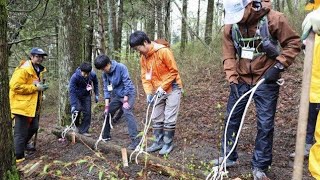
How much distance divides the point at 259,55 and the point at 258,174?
1.38 meters

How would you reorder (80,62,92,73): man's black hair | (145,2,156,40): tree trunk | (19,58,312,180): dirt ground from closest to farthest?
(19,58,312,180): dirt ground, (80,62,92,73): man's black hair, (145,2,156,40): tree trunk

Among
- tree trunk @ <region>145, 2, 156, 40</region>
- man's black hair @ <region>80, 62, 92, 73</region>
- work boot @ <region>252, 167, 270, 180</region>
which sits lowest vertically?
work boot @ <region>252, 167, 270, 180</region>

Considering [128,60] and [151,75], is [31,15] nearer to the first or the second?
[128,60]

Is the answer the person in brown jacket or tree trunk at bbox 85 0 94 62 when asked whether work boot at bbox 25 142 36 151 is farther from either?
tree trunk at bbox 85 0 94 62

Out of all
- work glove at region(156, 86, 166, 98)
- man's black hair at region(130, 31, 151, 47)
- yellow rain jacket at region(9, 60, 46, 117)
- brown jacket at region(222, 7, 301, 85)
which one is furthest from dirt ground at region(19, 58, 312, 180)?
man's black hair at region(130, 31, 151, 47)

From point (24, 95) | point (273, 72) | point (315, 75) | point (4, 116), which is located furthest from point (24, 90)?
point (315, 75)

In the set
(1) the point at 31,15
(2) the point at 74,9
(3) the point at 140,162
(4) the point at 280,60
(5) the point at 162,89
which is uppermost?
(1) the point at 31,15

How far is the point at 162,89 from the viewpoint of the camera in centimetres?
510

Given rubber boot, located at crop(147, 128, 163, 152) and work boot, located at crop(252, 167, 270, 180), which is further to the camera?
rubber boot, located at crop(147, 128, 163, 152)

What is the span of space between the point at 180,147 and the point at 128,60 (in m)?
8.92

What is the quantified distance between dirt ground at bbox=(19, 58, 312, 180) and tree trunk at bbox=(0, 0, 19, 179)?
1.55 ft

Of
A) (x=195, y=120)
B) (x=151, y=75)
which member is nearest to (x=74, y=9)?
(x=151, y=75)

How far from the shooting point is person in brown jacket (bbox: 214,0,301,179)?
362cm

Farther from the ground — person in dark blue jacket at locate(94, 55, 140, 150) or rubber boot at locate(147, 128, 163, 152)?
person in dark blue jacket at locate(94, 55, 140, 150)
